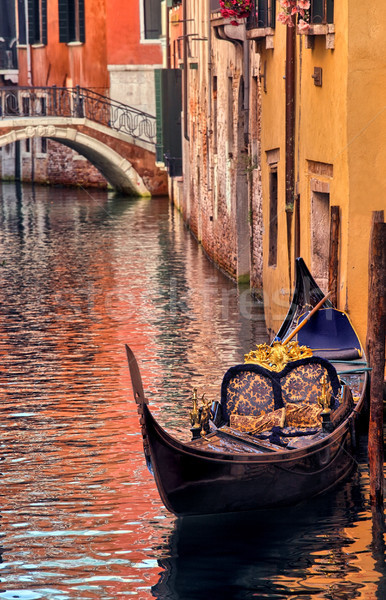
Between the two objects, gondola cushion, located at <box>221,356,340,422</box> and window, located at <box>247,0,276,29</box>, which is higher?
window, located at <box>247,0,276,29</box>

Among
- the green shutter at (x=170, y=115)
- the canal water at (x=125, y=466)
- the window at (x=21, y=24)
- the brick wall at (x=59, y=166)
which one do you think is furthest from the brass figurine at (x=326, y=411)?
the window at (x=21, y=24)

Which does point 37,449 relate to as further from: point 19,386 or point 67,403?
point 19,386

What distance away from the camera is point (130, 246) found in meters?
23.1

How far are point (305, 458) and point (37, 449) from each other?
2473 millimetres

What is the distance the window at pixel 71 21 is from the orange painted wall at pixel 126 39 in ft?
5.22

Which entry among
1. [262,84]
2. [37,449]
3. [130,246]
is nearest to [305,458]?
[37,449]

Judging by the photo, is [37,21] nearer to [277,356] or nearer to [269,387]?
[277,356]

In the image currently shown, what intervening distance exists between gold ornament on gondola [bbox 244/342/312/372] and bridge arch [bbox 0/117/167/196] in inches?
950

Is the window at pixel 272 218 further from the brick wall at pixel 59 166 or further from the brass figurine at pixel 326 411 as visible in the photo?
the brick wall at pixel 59 166

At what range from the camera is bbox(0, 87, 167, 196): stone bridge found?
107ft

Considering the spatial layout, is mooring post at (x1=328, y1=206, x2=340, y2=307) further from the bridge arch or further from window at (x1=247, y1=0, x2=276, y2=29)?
the bridge arch

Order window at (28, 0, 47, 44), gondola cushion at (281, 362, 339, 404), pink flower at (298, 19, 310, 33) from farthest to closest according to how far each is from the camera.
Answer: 1. window at (28, 0, 47, 44)
2. pink flower at (298, 19, 310, 33)
3. gondola cushion at (281, 362, 339, 404)

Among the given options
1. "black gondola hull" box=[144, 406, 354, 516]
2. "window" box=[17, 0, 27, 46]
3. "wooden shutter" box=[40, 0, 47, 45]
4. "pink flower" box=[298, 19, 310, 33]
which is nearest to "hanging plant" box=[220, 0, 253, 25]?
"pink flower" box=[298, 19, 310, 33]

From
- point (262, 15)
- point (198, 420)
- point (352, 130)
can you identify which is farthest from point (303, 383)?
point (262, 15)
